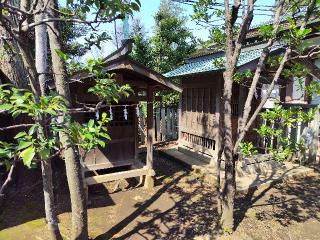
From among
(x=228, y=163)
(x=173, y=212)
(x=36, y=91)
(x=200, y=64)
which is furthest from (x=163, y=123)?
(x=36, y=91)

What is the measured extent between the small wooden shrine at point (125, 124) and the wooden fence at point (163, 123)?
4669 millimetres

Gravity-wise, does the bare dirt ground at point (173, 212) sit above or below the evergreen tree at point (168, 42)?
below

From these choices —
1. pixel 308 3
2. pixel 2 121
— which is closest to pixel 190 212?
pixel 308 3

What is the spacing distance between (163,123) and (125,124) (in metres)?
5.12

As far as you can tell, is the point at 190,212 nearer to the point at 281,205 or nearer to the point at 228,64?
the point at 281,205

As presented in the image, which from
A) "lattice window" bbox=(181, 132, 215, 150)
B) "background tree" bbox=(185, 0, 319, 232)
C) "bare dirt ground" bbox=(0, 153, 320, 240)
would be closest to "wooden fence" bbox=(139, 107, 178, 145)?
"lattice window" bbox=(181, 132, 215, 150)

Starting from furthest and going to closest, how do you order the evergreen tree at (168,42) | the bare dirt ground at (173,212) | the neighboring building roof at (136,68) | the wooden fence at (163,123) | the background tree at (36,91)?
the evergreen tree at (168,42) < the wooden fence at (163,123) < the neighboring building roof at (136,68) < the bare dirt ground at (173,212) < the background tree at (36,91)

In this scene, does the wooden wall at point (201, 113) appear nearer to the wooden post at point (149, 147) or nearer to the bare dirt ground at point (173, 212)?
the bare dirt ground at point (173, 212)

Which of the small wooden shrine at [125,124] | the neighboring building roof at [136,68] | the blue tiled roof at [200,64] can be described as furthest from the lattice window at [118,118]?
the blue tiled roof at [200,64]

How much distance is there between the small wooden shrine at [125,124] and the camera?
631 centimetres

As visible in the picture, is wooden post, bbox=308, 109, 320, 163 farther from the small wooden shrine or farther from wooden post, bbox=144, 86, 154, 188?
wooden post, bbox=144, 86, 154, 188

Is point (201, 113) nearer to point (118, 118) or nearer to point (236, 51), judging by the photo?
point (118, 118)

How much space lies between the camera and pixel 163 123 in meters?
12.7

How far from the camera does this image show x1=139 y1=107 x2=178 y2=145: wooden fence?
495 inches
